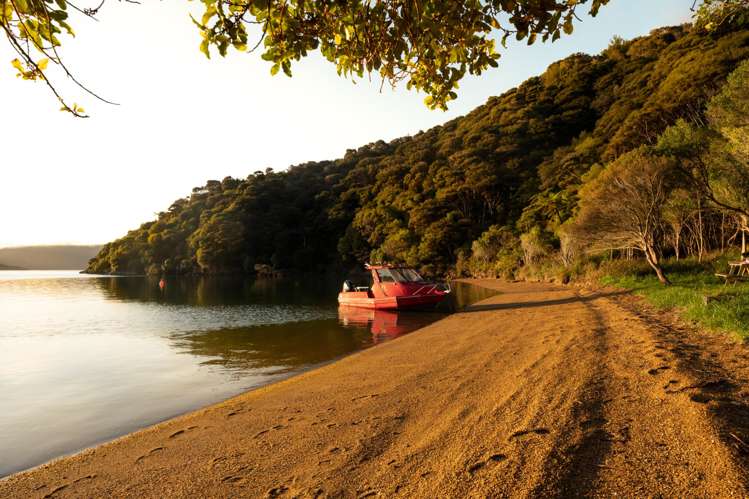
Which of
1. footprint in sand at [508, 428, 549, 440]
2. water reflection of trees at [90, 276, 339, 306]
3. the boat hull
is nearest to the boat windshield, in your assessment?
the boat hull

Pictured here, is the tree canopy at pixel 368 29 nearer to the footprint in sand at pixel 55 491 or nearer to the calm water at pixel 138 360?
the footprint in sand at pixel 55 491

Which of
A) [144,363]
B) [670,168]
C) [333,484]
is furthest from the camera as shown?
[670,168]

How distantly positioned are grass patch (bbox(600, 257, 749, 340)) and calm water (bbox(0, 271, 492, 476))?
9479mm

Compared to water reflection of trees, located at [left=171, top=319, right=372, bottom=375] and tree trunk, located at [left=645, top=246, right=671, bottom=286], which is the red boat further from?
tree trunk, located at [left=645, top=246, right=671, bottom=286]

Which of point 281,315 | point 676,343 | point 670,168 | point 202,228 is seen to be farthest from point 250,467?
point 202,228

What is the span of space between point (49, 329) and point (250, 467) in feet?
72.7

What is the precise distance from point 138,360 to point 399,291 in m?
13.5

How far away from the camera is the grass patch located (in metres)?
8.34

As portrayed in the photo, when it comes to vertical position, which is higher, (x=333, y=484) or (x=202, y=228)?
(x=202, y=228)

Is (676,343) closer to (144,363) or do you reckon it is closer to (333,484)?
(333,484)

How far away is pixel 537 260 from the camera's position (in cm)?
3766

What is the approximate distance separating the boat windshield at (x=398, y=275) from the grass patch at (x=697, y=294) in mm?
11208

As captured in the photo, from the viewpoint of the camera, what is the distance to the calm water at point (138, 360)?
24.2 feet

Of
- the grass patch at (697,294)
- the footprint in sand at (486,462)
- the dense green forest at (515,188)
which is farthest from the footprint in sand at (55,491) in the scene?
the dense green forest at (515,188)
